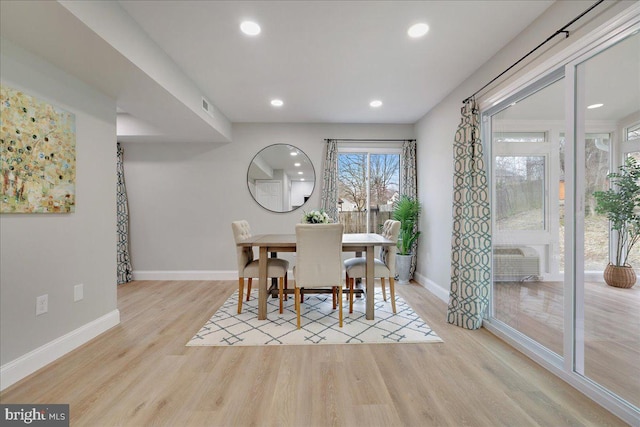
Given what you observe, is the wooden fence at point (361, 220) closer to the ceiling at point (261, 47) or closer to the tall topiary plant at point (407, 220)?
the tall topiary plant at point (407, 220)

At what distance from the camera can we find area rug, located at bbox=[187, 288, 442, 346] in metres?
2.42

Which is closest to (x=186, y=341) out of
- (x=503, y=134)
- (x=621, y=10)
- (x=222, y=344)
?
(x=222, y=344)

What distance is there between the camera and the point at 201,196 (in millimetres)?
4598

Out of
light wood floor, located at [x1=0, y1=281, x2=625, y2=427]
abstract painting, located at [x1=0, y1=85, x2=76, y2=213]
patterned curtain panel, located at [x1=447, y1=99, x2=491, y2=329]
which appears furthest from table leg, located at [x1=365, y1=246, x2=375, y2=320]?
abstract painting, located at [x1=0, y1=85, x2=76, y2=213]

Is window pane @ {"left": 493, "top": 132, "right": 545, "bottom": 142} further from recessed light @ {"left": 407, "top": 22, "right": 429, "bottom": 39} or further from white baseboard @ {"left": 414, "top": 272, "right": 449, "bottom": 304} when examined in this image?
white baseboard @ {"left": 414, "top": 272, "right": 449, "bottom": 304}

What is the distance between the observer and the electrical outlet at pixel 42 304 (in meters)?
1.99

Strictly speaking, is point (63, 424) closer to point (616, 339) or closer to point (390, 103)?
point (616, 339)

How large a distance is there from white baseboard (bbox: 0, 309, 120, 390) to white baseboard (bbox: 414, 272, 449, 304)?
12.0 ft

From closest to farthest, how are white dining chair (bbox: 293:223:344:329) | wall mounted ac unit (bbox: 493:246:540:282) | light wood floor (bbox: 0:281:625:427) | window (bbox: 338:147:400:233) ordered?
light wood floor (bbox: 0:281:625:427), wall mounted ac unit (bbox: 493:246:540:282), white dining chair (bbox: 293:223:344:329), window (bbox: 338:147:400:233)

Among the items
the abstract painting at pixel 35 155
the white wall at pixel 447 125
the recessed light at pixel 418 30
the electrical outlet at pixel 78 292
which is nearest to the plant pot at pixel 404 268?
the white wall at pixel 447 125

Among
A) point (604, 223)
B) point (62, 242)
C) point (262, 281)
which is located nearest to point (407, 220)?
point (262, 281)

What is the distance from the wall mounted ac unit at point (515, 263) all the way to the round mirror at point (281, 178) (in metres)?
2.84

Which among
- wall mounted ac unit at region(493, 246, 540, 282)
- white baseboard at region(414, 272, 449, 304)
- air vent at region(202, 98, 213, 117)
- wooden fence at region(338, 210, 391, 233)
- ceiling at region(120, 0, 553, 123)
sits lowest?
white baseboard at region(414, 272, 449, 304)

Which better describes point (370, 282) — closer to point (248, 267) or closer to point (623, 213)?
point (248, 267)
